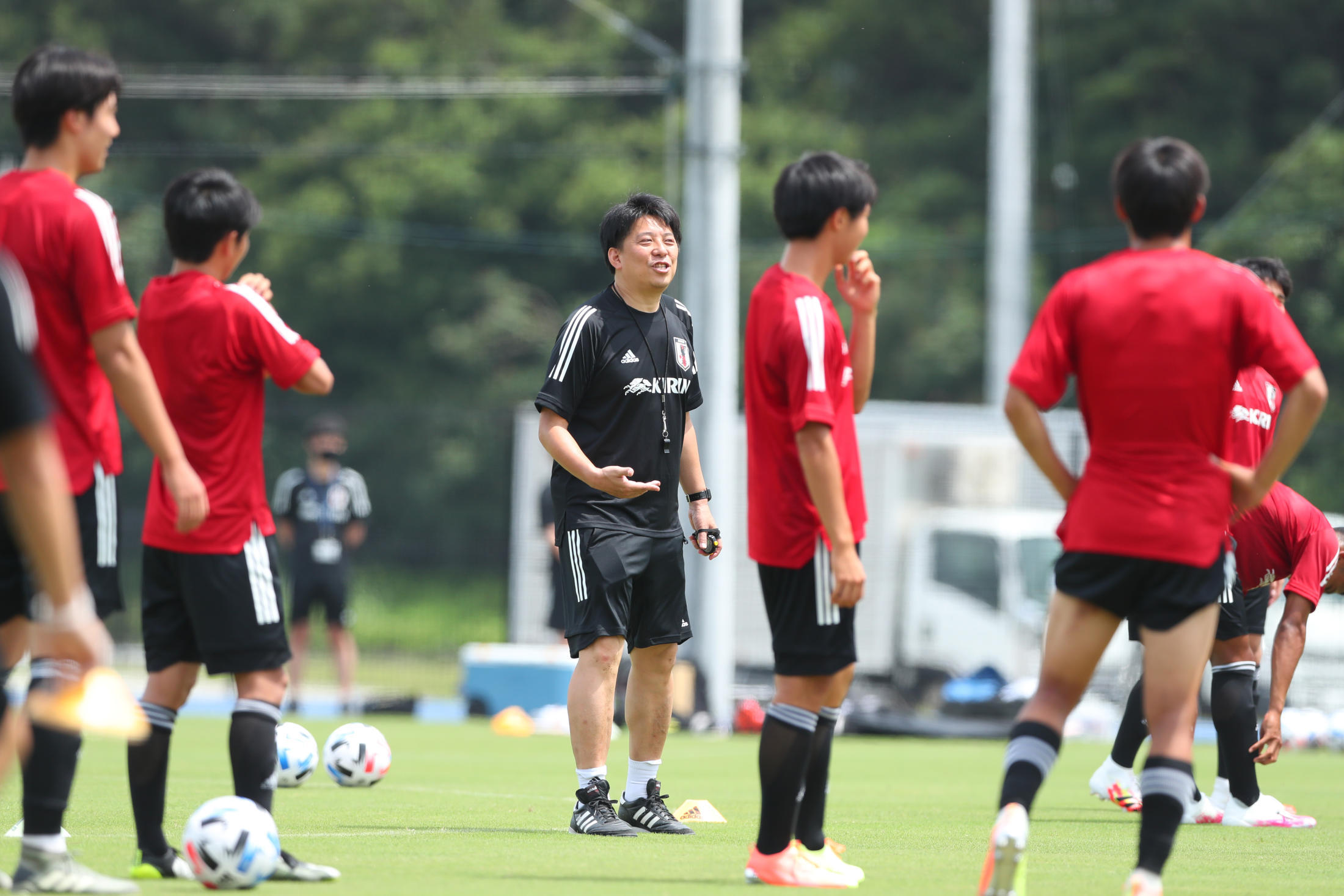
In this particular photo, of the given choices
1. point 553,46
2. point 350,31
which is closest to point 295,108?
point 350,31

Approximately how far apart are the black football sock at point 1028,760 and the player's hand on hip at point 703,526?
188cm

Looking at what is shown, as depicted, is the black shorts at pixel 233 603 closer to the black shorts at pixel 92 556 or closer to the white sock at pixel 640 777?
the black shorts at pixel 92 556

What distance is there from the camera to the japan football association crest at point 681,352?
7.40 m

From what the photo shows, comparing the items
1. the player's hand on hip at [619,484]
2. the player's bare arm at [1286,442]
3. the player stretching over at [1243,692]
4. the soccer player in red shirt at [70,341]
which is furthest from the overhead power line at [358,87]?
the player's bare arm at [1286,442]

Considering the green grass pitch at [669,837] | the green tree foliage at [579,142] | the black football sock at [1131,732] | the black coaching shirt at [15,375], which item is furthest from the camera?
the green tree foliage at [579,142]

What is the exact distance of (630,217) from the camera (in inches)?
289

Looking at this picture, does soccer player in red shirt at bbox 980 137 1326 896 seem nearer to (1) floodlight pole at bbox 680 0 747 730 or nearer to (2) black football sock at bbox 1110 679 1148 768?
(2) black football sock at bbox 1110 679 1148 768

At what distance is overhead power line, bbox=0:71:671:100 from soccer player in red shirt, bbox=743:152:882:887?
15.2 m

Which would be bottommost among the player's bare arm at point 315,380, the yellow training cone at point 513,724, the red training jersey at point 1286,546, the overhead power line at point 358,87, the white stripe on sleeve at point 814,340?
the yellow training cone at point 513,724

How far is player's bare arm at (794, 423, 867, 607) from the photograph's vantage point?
16.9ft

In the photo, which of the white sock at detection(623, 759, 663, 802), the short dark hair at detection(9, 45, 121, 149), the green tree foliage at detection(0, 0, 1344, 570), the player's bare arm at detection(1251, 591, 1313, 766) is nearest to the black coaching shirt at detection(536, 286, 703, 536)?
the white sock at detection(623, 759, 663, 802)

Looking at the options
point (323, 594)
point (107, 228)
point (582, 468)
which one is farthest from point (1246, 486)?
point (323, 594)

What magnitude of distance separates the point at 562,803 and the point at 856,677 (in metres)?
10.4

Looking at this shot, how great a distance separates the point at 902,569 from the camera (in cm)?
1892
